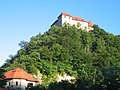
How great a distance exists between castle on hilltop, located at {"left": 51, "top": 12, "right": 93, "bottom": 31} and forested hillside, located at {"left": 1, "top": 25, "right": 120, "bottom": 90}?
20.9 feet

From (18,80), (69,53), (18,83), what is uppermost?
(69,53)

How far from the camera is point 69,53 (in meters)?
88.2

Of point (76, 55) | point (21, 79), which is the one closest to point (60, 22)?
point (76, 55)

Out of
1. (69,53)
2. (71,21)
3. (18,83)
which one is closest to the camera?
(18,83)

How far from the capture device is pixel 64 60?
3388 inches

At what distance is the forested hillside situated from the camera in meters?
80.4

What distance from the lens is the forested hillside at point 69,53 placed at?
80.4m

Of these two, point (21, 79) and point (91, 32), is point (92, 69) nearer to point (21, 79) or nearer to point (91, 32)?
point (91, 32)

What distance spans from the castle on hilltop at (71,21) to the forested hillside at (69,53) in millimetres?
6372

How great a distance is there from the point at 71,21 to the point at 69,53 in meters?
19.3

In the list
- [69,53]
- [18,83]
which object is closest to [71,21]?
[69,53]

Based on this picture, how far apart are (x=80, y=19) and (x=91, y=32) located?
876 cm

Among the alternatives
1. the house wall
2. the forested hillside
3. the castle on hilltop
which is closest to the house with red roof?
the house wall

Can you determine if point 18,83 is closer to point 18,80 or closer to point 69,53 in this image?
point 18,80
